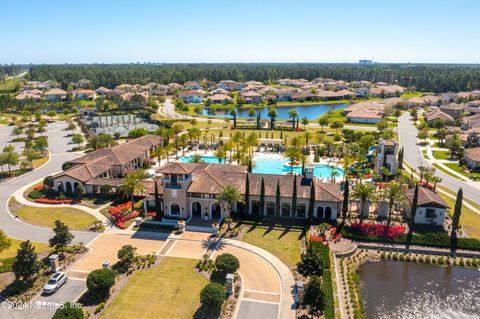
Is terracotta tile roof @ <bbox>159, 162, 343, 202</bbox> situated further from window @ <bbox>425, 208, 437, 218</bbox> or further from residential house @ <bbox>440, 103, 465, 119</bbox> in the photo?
residential house @ <bbox>440, 103, 465, 119</bbox>

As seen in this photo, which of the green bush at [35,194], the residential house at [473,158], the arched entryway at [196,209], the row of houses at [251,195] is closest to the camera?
the row of houses at [251,195]

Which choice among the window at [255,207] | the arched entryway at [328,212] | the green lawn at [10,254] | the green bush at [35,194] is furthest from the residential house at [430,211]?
the green bush at [35,194]

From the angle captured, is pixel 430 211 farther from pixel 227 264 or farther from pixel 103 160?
pixel 103 160

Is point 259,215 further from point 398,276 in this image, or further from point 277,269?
point 398,276

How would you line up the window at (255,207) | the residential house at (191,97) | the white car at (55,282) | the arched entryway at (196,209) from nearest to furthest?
the white car at (55,282)
the arched entryway at (196,209)
the window at (255,207)
the residential house at (191,97)

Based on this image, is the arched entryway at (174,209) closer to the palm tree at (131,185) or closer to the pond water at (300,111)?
the palm tree at (131,185)

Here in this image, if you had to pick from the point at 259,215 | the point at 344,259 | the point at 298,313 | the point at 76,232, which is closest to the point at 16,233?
the point at 76,232
